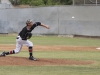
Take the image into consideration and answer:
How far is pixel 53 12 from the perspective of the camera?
114ft

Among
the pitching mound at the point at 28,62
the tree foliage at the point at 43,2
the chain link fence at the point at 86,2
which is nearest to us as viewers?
the pitching mound at the point at 28,62

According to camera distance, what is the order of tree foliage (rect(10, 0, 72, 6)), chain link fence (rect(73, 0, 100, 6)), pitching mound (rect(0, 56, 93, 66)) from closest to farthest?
pitching mound (rect(0, 56, 93, 66)) → chain link fence (rect(73, 0, 100, 6)) → tree foliage (rect(10, 0, 72, 6))

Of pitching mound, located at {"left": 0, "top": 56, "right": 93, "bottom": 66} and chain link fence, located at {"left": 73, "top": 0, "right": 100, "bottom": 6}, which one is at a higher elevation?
chain link fence, located at {"left": 73, "top": 0, "right": 100, "bottom": 6}

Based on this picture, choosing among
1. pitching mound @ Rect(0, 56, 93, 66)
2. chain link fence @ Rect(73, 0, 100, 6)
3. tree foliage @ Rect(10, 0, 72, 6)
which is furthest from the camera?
tree foliage @ Rect(10, 0, 72, 6)

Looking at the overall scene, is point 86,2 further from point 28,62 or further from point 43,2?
point 43,2

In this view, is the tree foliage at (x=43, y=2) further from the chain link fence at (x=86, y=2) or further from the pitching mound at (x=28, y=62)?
the pitching mound at (x=28, y=62)

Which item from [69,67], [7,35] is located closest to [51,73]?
[69,67]

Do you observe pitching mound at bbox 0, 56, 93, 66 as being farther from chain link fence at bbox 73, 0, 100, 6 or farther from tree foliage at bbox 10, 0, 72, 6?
tree foliage at bbox 10, 0, 72, 6

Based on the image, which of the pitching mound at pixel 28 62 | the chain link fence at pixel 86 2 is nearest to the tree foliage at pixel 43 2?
the chain link fence at pixel 86 2

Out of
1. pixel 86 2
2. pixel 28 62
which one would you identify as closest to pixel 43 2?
pixel 86 2

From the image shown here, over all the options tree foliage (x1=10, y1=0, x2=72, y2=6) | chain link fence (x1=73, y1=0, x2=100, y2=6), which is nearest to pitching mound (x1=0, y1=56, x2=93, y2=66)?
chain link fence (x1=73, y1=0, x2=100, y2=6)

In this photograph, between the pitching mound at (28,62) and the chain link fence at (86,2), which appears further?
the chain link fence at (86,2)

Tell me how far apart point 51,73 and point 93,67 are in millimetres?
2175

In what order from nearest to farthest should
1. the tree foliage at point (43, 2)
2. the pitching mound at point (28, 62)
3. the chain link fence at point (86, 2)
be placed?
the pitching mound at point (28, 62) → the chain link fence at point (86, 2) → the tree foliage at point (43, 2)
